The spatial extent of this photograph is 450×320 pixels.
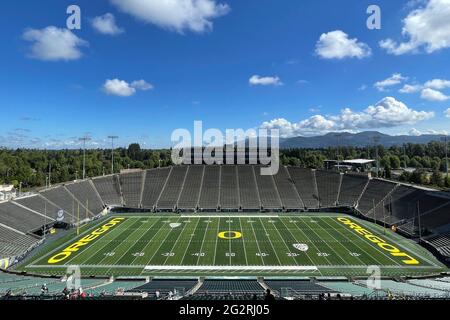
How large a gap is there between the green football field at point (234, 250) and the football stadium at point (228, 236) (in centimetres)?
10

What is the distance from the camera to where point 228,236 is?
32.7m

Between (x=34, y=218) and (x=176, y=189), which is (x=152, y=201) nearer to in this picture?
(x=176, y=189)

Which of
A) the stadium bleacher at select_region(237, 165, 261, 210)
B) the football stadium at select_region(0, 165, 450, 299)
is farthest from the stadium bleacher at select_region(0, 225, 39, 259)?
the stadium bleacher at select_region(237, 165, 261, 210)

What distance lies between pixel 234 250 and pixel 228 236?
14.3 feet

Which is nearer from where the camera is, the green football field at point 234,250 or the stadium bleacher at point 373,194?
the green football field at point 234,250

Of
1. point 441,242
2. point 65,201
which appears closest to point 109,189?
point 65,201

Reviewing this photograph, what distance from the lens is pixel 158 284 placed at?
61.8 feet

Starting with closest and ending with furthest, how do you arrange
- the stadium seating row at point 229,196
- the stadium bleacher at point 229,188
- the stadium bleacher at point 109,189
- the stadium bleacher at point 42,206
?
the stadium seating row at point 229,196 → the stadium bleacher at point 42,206 → the stadium bleacher at point 229,188 → the stadium bleacher at point 109,189

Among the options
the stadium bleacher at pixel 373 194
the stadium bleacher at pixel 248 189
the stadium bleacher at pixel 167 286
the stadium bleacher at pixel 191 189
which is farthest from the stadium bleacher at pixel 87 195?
the stadium bleacher at pixel 373 194

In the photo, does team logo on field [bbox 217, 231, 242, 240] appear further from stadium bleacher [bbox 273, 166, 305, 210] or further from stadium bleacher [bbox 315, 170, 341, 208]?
stadium bleacher [bbox 315, 170, 341, 208]

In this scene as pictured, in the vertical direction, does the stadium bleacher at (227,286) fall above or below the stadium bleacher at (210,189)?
below

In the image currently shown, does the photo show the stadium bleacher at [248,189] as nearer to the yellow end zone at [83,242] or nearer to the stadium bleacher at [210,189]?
the stadium bleacher at [210,189]

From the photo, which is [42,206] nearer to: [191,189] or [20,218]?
[20,218]

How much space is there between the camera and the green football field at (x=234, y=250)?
24125 millimetres
